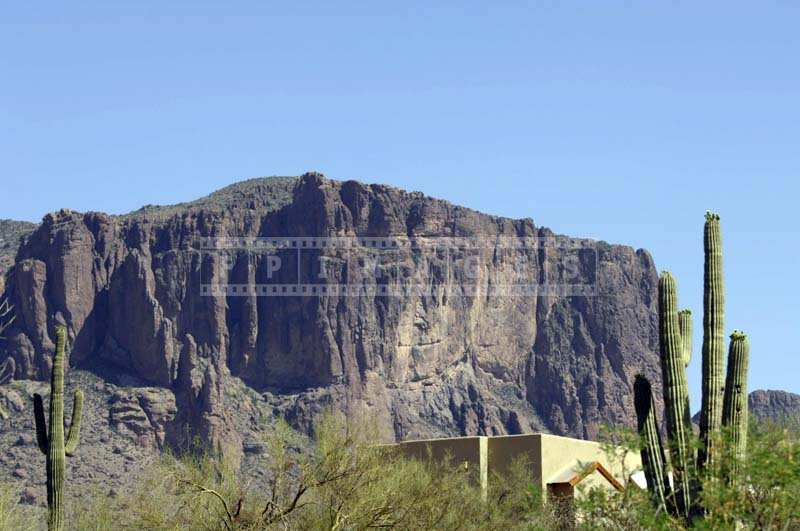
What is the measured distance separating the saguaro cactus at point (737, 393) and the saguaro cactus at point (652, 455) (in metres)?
1.54

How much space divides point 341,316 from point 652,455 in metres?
142

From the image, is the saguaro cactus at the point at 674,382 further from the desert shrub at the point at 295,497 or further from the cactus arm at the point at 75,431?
the cactus arm at the point at 75,431

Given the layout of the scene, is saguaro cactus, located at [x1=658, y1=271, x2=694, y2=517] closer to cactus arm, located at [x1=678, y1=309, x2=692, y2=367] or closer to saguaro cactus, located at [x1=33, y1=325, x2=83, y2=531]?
cactus arm, located at [x1=678, y1=309, x2=692, y2=367]

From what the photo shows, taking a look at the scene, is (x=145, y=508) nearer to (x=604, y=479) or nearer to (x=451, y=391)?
(x=604, y=479)

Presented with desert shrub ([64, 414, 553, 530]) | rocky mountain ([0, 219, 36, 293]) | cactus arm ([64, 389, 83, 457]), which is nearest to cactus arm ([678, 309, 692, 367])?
desert shrub ([64, 414, 553, 530])

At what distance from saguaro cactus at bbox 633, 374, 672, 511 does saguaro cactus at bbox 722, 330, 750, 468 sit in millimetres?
1536

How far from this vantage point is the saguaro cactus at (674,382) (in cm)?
3130

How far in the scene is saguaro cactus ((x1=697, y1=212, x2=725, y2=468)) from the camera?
1225 inches

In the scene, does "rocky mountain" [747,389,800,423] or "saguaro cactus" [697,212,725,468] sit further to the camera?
"rocky mountain" [747,389,800,423]

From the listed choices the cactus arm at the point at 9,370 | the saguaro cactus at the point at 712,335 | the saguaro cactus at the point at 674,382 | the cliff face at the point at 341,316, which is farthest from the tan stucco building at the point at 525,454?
the cactus arm at the point at 9,370

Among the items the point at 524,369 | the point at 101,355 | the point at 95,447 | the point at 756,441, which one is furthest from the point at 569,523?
the point at 524,369

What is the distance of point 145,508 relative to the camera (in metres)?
40.3

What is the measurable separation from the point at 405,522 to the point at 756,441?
16.1 metres

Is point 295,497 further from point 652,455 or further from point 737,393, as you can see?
point 737,393
